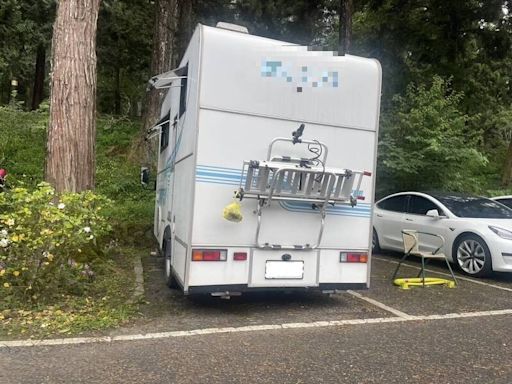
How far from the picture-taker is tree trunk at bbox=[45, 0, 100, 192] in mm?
7238

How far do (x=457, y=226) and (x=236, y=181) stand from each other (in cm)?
486

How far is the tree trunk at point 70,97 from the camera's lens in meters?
7.24

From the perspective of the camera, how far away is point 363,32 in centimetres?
2125

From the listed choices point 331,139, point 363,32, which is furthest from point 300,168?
point 363,32

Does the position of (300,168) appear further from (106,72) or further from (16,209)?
(106,72)

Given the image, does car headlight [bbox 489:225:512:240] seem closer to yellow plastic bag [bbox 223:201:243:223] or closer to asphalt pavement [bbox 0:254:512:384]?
asphalt pavement [bbox 0:254:512:384]

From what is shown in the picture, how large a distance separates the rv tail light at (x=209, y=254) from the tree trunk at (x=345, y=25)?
1133cm

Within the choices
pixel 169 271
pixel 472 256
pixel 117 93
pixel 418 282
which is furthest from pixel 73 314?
pixel 117 93

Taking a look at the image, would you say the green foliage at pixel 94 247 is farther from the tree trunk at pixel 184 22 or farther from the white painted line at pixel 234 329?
the tree trunk at pixel 184 22

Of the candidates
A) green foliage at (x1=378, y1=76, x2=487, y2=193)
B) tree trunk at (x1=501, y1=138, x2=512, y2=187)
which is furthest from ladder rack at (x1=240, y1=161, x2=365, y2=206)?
tree trunk at (x1=501, y1=138, x2=512, y2=187)

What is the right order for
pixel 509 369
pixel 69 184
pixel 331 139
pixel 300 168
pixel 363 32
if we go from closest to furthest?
pixel 509 369
pixel 300 168
pixel 331 139
pixel 69 184
pixel 363 32

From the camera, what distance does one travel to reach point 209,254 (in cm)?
564

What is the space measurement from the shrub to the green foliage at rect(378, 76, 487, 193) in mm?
8861

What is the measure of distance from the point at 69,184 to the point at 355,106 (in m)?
3.87
